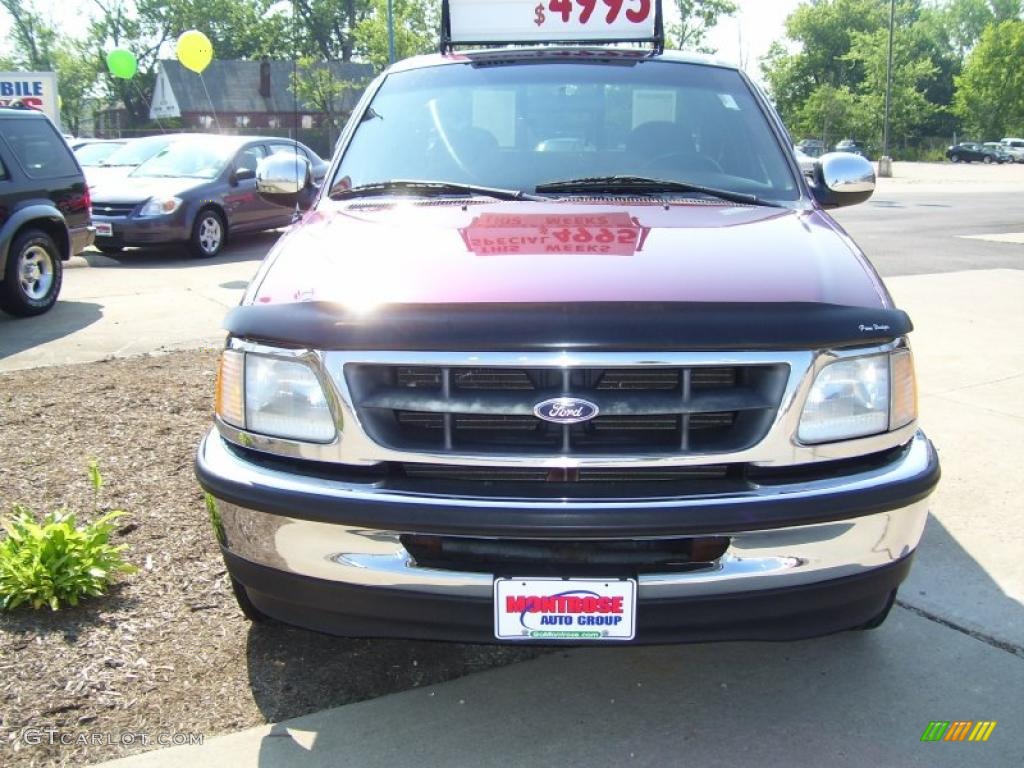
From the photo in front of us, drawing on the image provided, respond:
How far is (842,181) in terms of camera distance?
3848mm

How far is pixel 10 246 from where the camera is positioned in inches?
320

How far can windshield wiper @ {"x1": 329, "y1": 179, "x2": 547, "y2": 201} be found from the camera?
3.33 metres

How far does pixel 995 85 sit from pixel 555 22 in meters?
78.4

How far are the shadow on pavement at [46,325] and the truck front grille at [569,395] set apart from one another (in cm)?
578

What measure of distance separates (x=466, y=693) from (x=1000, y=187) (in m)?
34.5

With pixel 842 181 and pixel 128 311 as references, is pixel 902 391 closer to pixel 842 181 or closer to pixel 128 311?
pixel 842 181

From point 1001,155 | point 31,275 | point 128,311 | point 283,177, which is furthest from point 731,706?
point 1001,155

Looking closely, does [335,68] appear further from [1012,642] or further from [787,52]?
[1012,642]

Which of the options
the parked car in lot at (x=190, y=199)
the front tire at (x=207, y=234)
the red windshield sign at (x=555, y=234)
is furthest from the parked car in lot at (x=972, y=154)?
the red windshield sign at (x=555, y=234)

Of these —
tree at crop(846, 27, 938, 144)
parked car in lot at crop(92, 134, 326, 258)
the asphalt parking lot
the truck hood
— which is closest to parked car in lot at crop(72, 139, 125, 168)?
parked car in lot at crop(92, 134, 326, 258)

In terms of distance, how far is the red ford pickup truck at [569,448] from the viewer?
223 cm

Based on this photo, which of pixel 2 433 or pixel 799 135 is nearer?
pixel 2 433

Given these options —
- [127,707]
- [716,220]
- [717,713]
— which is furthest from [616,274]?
[127,707]

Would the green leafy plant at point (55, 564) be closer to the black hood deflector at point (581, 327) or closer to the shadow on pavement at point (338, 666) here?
the shadow on pavement at point (338, 666)
